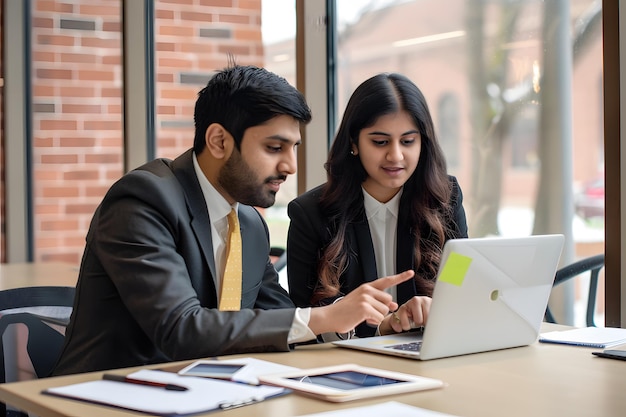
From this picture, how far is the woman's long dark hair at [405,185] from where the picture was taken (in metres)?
2.48

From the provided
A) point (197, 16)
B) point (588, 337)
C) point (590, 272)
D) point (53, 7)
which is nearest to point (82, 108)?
point (53, 7)

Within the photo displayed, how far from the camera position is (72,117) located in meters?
5.20

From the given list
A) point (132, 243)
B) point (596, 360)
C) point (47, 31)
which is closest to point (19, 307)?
point (132, 243)

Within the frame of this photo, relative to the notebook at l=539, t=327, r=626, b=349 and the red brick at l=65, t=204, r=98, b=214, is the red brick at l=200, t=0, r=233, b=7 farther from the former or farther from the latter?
the notebook at l=539, t=327, r=626, b=349

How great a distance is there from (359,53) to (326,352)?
1834 mm

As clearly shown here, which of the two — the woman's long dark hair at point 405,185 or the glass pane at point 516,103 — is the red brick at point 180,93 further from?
the woman's long dark hair at point 405,185

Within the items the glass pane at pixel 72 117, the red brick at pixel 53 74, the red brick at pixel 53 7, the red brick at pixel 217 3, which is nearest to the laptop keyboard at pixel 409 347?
the red brick at pixel 217 3

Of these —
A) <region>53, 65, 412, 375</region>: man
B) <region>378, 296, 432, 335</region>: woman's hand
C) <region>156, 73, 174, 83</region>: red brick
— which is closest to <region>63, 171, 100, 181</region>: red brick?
<region>156, 73, 174, 83</region>: red brick

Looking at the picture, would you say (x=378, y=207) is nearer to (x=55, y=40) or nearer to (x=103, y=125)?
(x=103, y=125)

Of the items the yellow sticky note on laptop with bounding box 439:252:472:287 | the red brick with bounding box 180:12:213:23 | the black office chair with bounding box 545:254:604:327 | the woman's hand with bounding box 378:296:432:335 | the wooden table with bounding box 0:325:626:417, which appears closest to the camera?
the wooden table with bounding box 0:325:626:417

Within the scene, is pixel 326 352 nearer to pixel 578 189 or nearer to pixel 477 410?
pixel 477 410

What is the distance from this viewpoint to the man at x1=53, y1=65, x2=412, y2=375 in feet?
5.76

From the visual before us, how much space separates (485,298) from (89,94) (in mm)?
3865

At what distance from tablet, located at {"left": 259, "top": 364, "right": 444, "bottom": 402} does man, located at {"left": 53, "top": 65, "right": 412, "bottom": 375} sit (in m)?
0.25
